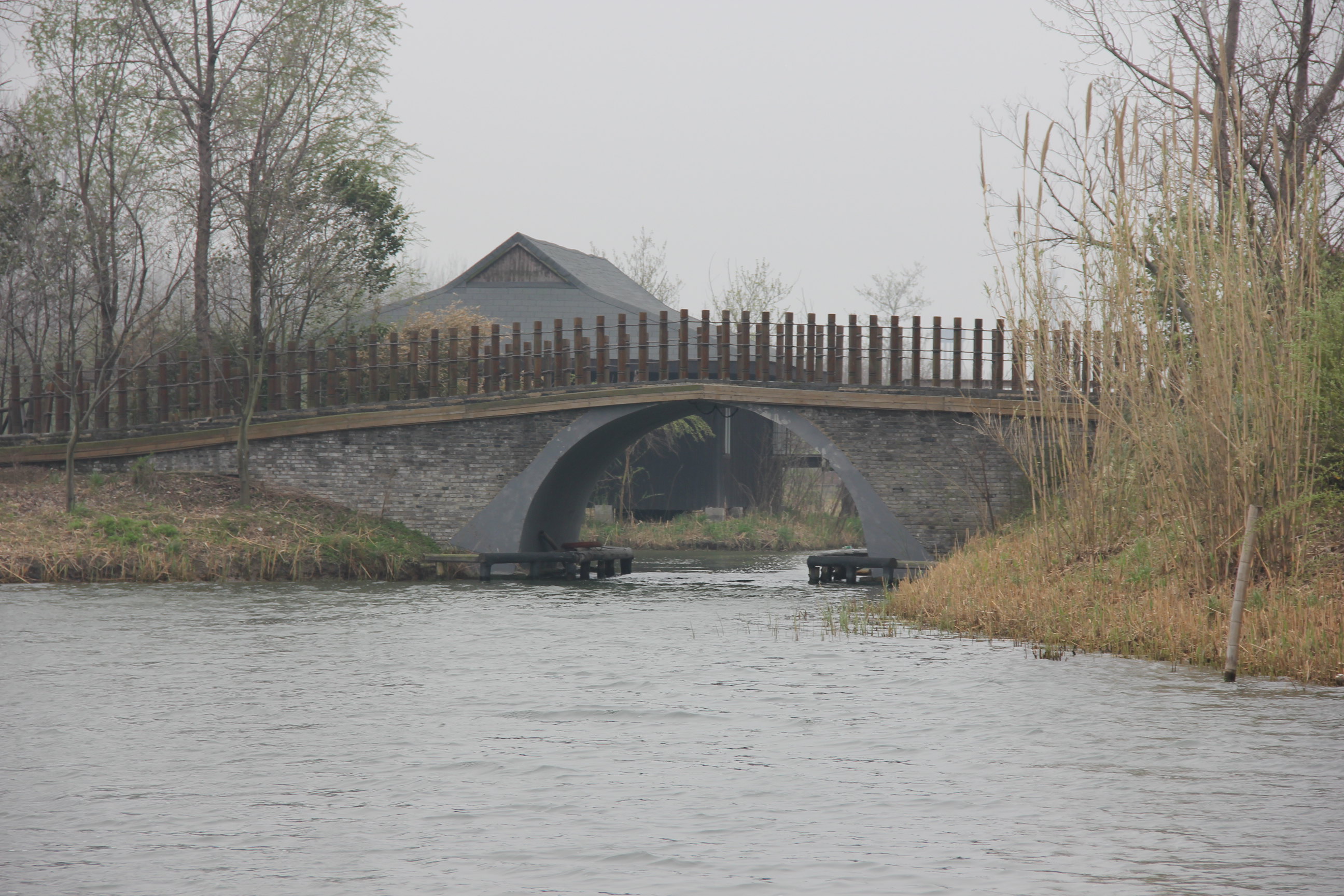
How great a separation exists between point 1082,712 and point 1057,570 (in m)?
4.43

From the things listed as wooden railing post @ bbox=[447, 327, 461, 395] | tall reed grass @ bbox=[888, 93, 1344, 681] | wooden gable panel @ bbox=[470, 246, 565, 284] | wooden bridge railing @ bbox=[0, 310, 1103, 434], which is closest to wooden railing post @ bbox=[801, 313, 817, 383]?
wooden bridge railing @ bbox=[0, 310, 1103, 434]

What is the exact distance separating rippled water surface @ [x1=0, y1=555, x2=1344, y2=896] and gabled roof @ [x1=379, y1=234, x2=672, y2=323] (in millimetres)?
20233

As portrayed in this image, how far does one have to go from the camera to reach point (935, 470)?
21.4 meters

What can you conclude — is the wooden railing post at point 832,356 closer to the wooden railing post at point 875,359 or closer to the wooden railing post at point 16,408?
the wooden railing post at point 875,359

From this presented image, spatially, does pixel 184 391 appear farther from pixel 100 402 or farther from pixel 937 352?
pixel 937 352

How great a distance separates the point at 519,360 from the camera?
23.9 meters

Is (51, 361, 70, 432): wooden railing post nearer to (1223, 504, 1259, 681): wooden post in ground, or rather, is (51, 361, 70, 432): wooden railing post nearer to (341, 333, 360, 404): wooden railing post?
(341, 333, 360, 404): wooden railing post

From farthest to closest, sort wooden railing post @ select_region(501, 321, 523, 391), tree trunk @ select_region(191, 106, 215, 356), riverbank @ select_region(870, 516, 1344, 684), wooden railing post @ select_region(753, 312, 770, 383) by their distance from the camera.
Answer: tree trunk @ select_region(191, 106, 215, 356) → wooden railing post @ select_region(501, 321, 523, 391) → wooden railing post @ select_region(753, 312, 770, 383) → riverbank @ select_region(870, 516, 1344, 684)

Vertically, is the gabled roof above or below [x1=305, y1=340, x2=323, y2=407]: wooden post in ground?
above

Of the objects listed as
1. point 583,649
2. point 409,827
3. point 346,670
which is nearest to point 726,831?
point 409,827

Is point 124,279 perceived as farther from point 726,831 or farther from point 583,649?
point 726,831

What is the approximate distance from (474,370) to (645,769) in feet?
52.7

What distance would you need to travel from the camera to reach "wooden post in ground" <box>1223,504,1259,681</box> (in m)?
9.36

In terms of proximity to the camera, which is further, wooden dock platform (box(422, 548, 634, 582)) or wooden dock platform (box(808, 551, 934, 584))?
wooden dock platform (box(422, 548, 634, 582))
